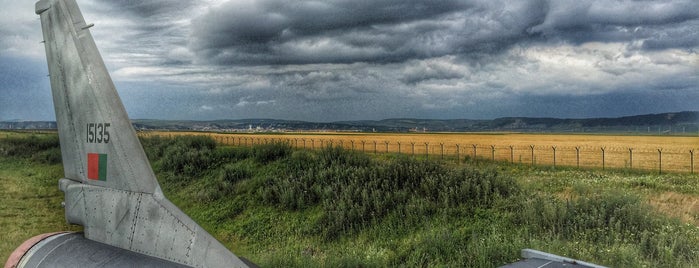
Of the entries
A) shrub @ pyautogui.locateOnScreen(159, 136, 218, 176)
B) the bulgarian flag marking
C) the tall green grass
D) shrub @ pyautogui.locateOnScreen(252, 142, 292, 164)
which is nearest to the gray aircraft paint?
the bulgarian flag marking

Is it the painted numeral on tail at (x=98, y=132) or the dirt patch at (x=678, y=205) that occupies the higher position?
the painted numeral on tail at (x=98, y=132)

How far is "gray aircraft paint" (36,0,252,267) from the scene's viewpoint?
3893 mm

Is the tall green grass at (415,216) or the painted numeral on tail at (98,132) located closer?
the painted numeral on tail at (98,132)

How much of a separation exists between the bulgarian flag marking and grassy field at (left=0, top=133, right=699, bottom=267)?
1.04 metres

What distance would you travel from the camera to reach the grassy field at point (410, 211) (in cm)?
848

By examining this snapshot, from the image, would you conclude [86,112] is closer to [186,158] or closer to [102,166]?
[102,166]

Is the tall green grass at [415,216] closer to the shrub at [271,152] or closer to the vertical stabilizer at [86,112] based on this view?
the shrub at [271,152]

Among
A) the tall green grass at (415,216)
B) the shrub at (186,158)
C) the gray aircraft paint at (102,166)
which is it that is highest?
the gray aircraft paint at (102,166)

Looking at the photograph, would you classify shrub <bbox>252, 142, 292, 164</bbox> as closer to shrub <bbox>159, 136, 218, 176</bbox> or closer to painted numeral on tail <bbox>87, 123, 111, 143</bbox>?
shrub <bbox>159, 136, 218, 176</bbox>

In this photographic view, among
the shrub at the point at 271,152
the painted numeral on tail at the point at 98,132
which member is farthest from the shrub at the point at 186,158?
the painted numeral on tail at the point at 98,132

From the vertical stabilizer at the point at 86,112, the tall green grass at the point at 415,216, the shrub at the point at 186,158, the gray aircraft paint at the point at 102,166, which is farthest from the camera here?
the shrub at the point at 186,158

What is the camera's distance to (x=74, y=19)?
4844 mm

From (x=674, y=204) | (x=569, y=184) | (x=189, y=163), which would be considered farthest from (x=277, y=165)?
(x=674, y=204)

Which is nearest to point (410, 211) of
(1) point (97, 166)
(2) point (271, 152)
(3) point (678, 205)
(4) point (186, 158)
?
(3) point (678, 205)
